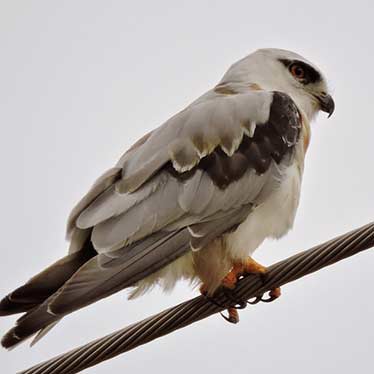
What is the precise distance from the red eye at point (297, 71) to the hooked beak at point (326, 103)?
6.1 inches

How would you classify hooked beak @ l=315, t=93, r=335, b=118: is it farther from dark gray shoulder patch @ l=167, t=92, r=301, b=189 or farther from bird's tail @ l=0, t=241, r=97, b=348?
bird's tail @ l=0, t=241, r=97, b=348

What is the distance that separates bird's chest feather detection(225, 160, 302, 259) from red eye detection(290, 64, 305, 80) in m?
1.16

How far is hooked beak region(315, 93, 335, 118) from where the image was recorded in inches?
239

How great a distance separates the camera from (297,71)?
20.2 ft

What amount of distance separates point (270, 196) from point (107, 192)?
771mm

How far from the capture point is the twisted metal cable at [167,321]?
380cm

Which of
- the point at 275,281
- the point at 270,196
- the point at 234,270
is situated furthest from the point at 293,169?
the point at 275,281

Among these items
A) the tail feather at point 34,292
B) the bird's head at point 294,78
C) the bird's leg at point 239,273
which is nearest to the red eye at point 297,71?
the bird's head at point 294,78

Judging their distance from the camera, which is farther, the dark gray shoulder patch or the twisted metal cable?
the dark gray shoulder patch

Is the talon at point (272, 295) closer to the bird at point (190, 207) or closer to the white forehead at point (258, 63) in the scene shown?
the bird at point (190, 207)

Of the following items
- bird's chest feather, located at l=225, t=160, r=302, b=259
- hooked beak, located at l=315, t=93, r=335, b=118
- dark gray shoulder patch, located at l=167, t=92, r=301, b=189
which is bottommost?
bird's chest feather, located at l=225, t=160, r=302, b=259

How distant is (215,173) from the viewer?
4953 millimetres

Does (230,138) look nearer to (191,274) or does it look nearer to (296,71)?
(191,274)

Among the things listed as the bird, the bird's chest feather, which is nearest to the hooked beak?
the bird
